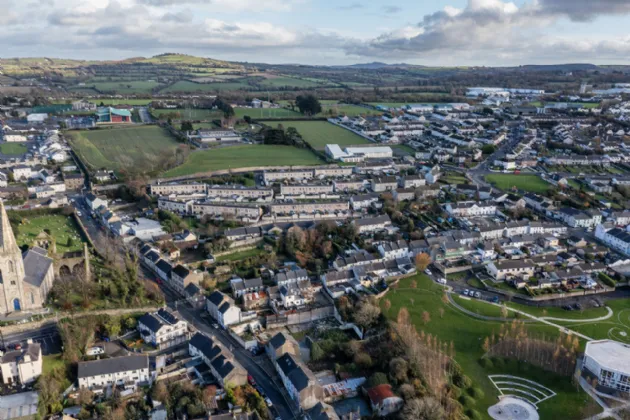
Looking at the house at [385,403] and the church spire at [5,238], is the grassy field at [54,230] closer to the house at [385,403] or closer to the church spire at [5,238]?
the church spire at [5,238]

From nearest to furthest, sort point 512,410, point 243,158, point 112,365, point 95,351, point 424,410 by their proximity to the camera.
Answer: point 424,410 < point 512,410 < point 112,365 < point 95,351 < point 243,158

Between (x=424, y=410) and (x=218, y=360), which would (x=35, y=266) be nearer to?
(x=218, y=360)

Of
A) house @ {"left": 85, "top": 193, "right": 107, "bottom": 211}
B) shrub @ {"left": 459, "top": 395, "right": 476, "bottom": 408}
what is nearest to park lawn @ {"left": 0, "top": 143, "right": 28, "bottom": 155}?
house @ {"left": 85, "top": 193, "right": 107, "bottom": 211}

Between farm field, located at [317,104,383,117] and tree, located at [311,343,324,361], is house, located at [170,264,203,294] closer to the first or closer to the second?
tree, located at [311,343,324,361]

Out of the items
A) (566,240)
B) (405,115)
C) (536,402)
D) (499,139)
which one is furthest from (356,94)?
(536,402)

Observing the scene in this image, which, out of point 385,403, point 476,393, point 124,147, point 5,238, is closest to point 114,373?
point 5,238

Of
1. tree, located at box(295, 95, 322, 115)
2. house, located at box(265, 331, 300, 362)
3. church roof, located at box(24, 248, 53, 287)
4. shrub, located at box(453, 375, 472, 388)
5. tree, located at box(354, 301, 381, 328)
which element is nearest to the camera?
shrub, located at box(453, 375, 472, 388)
